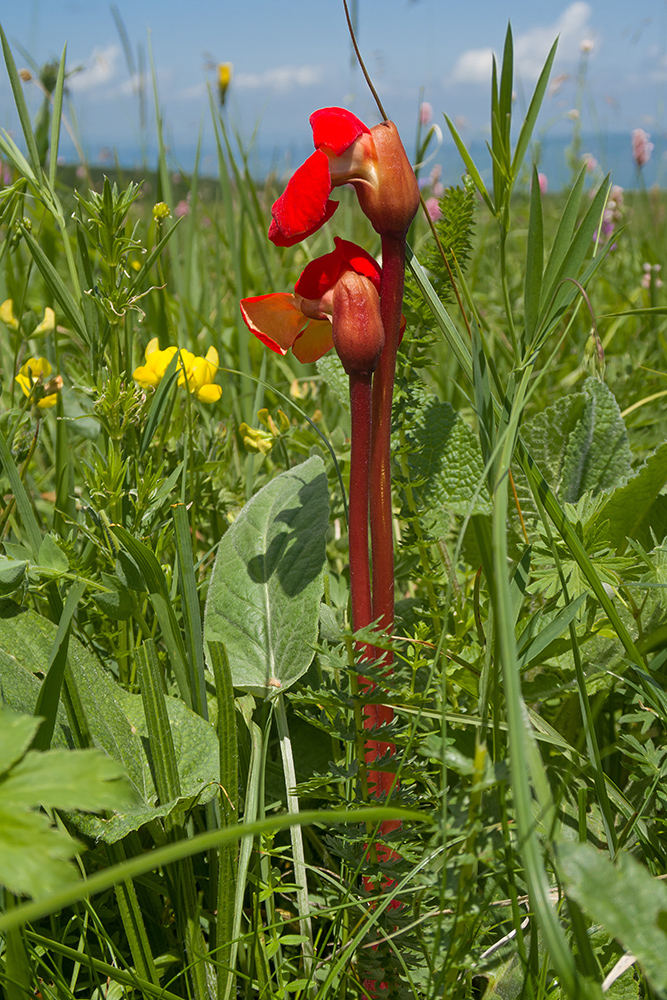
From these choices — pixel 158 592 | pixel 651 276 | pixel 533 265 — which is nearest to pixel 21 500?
pixel 158 592

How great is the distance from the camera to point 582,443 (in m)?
1.53

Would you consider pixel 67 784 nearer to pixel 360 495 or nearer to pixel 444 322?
pixel 360 495

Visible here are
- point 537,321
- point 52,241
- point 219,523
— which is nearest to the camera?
point 537,321

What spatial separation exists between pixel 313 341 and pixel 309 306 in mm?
115

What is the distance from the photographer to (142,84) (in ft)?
9.91

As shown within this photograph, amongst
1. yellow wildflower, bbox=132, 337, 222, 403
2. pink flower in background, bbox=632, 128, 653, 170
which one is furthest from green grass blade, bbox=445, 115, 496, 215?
pink flower in background, bbox=632, 128, 653, 170

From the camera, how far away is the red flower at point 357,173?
896mm

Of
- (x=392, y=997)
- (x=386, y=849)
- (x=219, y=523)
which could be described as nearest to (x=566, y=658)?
(x=386, y=849)

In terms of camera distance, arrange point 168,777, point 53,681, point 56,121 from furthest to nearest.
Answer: point 56,121
point 168,777
point 53,681

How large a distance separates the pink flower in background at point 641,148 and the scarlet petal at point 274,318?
3.69 metres

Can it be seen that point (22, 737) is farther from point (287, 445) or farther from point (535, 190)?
point (287, 445)

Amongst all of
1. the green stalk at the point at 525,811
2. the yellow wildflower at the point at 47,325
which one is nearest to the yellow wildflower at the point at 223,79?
the yellow wildflower at the point at 47,325

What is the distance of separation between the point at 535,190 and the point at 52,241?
1948 millimetres

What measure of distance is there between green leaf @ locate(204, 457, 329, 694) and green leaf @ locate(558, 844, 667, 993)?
0.61 metres
